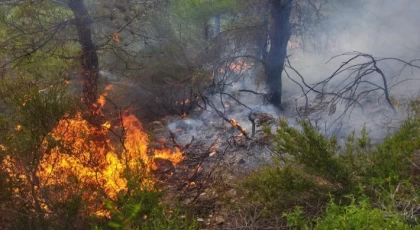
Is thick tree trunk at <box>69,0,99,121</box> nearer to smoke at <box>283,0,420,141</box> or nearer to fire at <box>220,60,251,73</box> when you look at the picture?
fire at <box>220,60,251,73</box>

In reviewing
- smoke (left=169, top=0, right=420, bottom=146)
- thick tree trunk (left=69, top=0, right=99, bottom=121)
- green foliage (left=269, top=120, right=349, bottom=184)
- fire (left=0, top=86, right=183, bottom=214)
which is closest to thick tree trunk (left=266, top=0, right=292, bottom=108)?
smoke (left=169, top=0, right=420, bottom=146)

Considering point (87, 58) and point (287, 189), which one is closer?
point (287, 189)

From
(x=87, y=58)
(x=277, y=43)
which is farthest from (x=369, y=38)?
(x=87, y=58)

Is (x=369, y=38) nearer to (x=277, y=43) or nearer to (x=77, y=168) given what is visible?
(x=277, y=43)

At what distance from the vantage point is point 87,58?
7586mm

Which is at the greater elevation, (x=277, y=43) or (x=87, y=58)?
(x=277, y=43)

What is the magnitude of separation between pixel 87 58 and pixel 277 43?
483 cm

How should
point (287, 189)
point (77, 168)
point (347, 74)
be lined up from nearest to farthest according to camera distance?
point (287, 189) < point (77, 168) < point (347, 74)

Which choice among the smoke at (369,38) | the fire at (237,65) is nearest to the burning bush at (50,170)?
the fire at (237,65)

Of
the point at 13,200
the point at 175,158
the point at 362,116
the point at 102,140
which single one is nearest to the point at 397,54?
the point at 362,116

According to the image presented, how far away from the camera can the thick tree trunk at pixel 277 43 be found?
866 centimetres

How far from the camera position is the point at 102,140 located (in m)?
6.79

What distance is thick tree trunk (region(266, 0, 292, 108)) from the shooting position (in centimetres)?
866

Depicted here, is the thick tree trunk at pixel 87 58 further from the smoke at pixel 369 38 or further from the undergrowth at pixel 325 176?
the smoke at pixel 369 38
